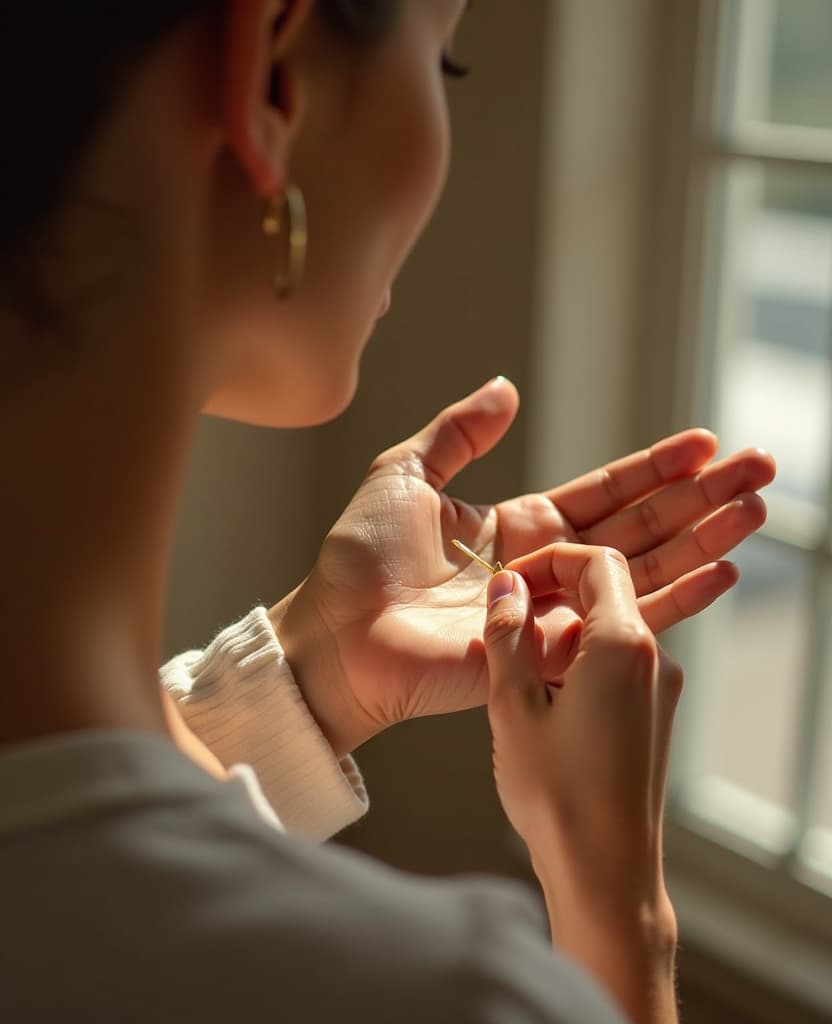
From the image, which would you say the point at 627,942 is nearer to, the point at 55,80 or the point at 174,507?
the point at 174,507

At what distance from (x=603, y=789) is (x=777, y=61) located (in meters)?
1.13

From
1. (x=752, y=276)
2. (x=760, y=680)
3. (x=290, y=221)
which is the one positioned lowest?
(x=760, y=680)

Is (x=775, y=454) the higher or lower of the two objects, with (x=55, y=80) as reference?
lower

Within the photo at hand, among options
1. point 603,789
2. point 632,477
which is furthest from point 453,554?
point 603,789

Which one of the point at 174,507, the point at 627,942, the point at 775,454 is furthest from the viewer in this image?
the point at 775,454

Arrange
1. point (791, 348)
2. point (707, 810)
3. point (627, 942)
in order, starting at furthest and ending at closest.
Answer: point (791, 348) < point (707, 810) < point (627, 942)

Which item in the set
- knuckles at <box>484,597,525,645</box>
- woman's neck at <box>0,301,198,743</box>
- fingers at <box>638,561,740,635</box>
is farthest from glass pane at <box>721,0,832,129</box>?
woman's neck at <box>0,301,198,743</box>

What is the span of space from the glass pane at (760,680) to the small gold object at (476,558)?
0.85m

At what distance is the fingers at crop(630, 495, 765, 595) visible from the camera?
0.97 metres

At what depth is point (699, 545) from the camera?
989 millimetres

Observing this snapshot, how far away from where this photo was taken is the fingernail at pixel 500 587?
875mm

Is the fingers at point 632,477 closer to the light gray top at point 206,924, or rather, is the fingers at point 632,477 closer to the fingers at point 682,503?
the fingers at point 682,503

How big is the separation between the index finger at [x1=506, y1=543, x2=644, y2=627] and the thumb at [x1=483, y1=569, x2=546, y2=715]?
0.04 metres

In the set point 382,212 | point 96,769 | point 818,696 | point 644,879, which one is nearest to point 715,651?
point 818,696
